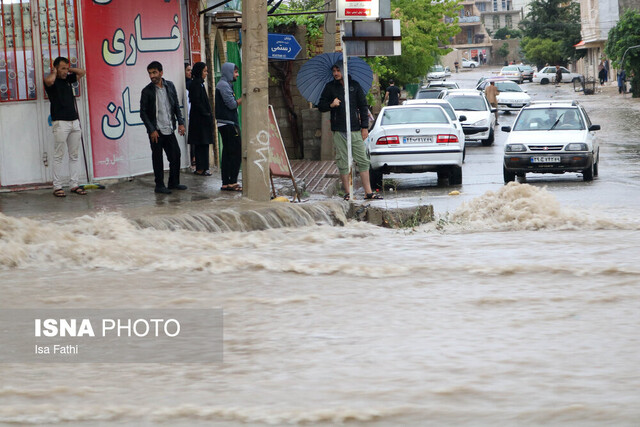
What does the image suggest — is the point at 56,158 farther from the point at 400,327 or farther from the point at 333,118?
the point at 400,327

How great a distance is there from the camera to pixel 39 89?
41.6ft

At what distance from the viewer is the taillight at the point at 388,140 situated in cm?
1747

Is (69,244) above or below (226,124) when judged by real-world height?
below

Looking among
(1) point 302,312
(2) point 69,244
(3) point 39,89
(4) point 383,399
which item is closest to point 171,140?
(3) point 39,89

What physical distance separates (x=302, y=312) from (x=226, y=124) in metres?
6.38

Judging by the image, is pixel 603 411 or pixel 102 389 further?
pixel 102 389

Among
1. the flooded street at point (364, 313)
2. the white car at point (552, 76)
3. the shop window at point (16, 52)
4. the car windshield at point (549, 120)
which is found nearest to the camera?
the flooded street at point (364, 313)

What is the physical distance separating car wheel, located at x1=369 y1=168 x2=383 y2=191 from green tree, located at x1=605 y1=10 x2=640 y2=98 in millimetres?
35360

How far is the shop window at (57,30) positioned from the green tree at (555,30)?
7513 cm

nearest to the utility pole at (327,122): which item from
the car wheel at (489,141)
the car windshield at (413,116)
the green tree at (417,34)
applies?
the car windshield at (413,116)

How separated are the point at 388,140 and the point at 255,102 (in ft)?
18.8

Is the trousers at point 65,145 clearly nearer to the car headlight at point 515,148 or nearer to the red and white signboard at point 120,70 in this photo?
the red and white signboard at point 120,70

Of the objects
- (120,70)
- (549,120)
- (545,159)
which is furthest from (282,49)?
(120,70)

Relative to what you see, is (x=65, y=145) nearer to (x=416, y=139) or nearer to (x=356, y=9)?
(x=356, y=9)
